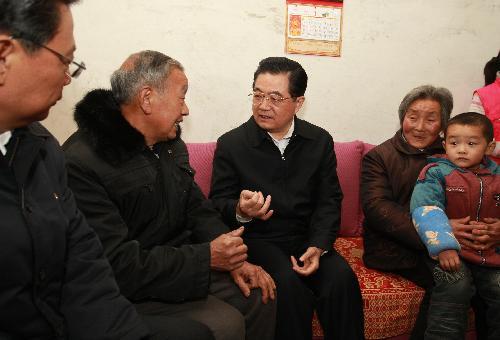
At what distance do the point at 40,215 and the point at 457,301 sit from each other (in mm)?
1626

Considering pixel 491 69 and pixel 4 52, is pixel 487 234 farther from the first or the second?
pixel 4 52

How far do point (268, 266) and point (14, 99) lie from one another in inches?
50.3

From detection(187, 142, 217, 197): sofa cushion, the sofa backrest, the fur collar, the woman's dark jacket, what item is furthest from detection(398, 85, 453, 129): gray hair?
the fur collar

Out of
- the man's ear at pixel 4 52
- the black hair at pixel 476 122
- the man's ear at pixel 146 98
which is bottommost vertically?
the black hair at pixel 476 122

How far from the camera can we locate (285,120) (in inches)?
88.4

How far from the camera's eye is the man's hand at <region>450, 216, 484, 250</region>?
1992mm

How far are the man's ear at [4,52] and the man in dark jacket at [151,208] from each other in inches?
21.2

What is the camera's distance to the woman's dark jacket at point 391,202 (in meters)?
2.16

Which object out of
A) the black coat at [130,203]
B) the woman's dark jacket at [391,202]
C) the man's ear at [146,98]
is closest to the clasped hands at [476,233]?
the woman's dark jacket at [391,202]

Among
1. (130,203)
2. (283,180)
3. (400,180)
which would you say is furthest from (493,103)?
(130,203)

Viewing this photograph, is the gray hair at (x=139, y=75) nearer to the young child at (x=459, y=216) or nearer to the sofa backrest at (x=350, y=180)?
the sofa backrest at (x=350, y=180)

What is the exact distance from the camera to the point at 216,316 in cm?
163

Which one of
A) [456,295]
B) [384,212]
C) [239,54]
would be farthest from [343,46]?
[456,295]

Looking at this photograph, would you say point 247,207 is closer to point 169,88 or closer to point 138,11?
point 169,88
